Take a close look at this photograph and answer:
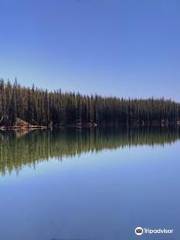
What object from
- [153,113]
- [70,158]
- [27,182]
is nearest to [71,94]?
[153,113]

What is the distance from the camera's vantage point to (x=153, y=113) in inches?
3172

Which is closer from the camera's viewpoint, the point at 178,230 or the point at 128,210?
the point at 178,230

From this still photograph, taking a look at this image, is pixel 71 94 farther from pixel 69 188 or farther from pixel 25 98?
pixel 69 188

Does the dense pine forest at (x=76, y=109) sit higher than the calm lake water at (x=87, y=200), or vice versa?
the dense pine forest at (x=76, y=109)

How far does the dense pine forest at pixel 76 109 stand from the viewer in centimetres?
6166

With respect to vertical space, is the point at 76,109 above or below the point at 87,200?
above

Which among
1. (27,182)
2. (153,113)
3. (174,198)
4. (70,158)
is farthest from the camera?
(153,113)

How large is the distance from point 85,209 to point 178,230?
7.34ft

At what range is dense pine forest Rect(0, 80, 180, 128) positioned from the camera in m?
61.7

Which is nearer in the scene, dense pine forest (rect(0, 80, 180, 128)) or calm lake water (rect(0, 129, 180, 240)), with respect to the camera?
calm lake water (rect(0, 129, 180, 240))

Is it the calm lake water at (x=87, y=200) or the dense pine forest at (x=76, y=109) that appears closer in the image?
the calm lake water at (x=87, y=200)

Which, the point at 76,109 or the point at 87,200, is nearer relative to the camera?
the point at 87,200

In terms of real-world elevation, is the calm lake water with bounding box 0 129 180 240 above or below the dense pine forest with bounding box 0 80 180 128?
below

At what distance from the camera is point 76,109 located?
69500 millimetres
